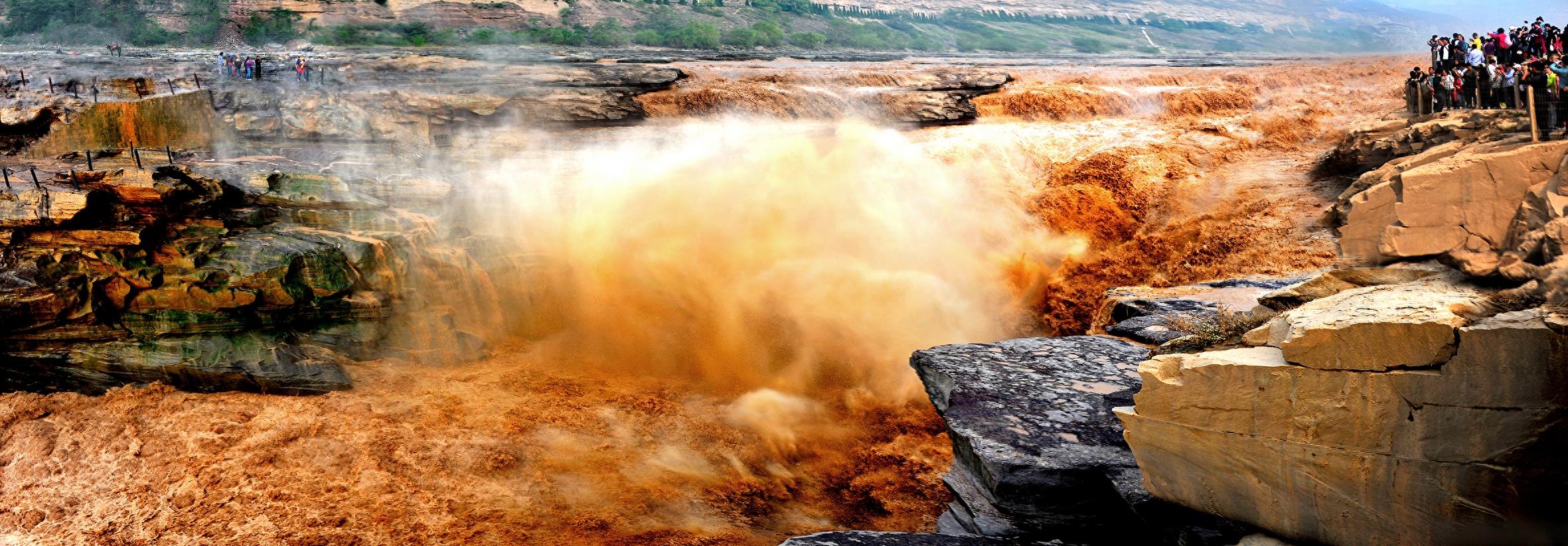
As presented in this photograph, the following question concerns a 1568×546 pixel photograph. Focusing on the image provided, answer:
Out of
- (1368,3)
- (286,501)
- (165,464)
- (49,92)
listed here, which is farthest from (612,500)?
(1368,3)

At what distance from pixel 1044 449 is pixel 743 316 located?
687cm

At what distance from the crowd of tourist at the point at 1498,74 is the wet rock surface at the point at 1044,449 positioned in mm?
5123

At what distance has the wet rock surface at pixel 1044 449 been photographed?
590cm

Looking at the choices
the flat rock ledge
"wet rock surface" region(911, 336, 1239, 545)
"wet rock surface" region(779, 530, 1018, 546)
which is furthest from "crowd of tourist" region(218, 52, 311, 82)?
the flat rock ledge

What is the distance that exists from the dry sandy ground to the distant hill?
838 inches

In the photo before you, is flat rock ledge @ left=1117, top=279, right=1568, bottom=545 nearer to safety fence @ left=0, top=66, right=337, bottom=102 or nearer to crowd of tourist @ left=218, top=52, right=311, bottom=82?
safety fence @ left=0, top=66, right=337, bottom=102

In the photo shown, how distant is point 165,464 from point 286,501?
173 cm

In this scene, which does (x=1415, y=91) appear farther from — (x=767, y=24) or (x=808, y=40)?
(x=767, y=24)

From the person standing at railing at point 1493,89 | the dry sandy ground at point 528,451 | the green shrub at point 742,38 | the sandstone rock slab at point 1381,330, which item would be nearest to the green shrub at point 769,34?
the green shrub at point 742,38

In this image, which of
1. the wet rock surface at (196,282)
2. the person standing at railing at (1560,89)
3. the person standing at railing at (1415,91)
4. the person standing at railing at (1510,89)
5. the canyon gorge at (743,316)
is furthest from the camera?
the person standing at railing at (1415,91)

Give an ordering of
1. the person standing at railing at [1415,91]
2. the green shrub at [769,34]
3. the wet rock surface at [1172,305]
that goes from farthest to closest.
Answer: the green shrub at [769,34] < the person standing at railing at [1415,91] < the wet rock surface at [1172,305]

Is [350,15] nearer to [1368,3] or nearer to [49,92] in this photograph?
[49,92]

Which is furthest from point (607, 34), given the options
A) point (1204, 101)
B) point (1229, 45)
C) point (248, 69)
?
point (1229, 45)

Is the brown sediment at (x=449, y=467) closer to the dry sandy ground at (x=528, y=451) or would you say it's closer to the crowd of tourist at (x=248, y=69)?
the dry sandy ground at (x=528, y=451)
